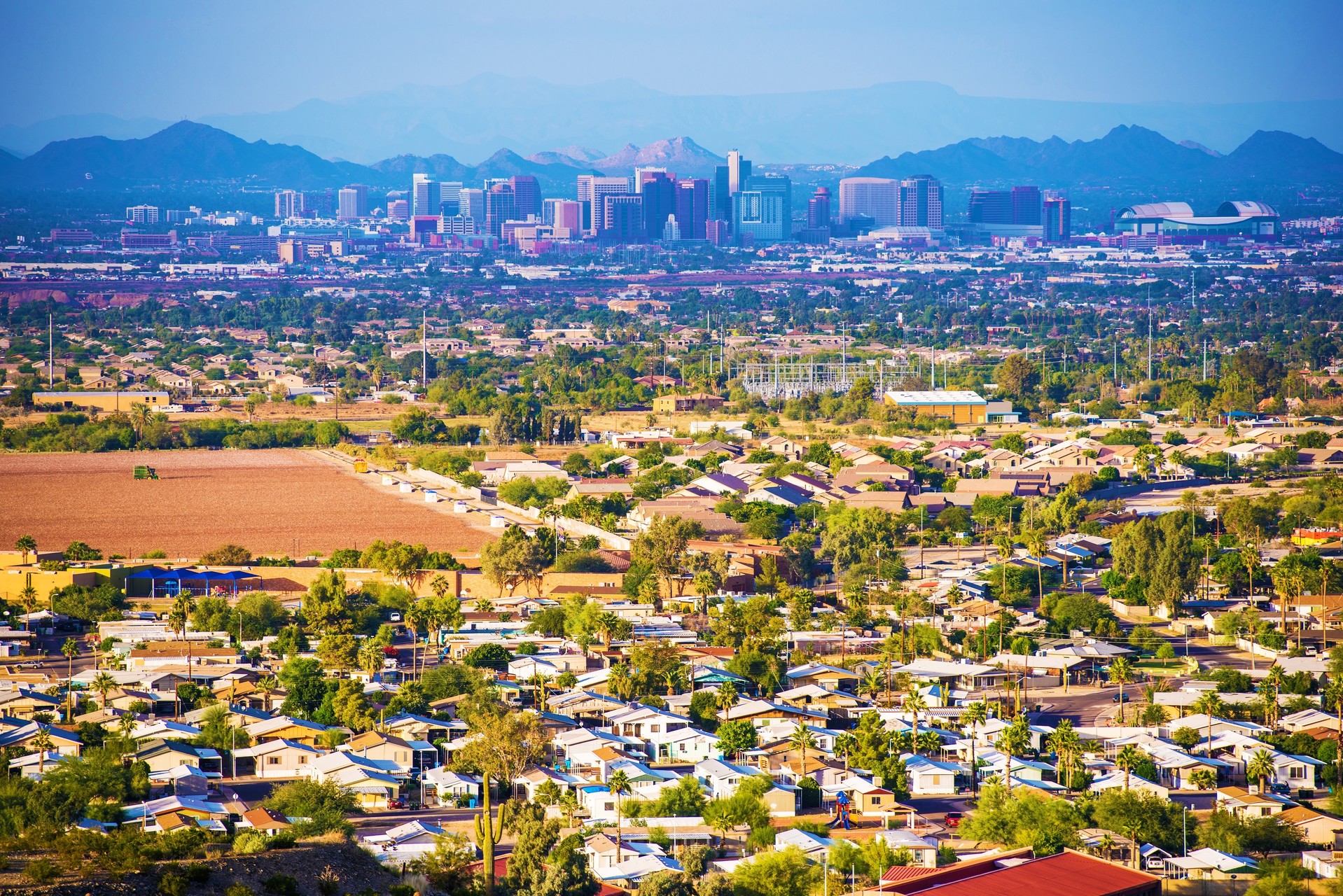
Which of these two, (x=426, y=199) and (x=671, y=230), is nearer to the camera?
(x=671, y=230)

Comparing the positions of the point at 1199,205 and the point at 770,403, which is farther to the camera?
the point at 1199,205

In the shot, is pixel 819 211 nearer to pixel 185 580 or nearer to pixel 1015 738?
pixel 185 580

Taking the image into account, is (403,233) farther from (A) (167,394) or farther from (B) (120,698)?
(B) (120,698)

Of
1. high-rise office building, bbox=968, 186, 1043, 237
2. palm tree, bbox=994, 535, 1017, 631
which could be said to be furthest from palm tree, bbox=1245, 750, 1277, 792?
high-rise office building, bbox=968, 186, 1043, 237

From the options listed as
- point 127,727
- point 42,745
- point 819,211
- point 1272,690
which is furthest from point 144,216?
point 1272,690

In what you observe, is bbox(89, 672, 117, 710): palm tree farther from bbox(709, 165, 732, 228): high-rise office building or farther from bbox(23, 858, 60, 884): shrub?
bbox(709, 165, 732, 228): high-rise office building

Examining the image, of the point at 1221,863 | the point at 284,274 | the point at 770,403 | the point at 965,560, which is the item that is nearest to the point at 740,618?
the point at 965,560

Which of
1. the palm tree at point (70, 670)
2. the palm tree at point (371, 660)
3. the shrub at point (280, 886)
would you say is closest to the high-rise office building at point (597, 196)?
the palm tree at point (70, 670)
